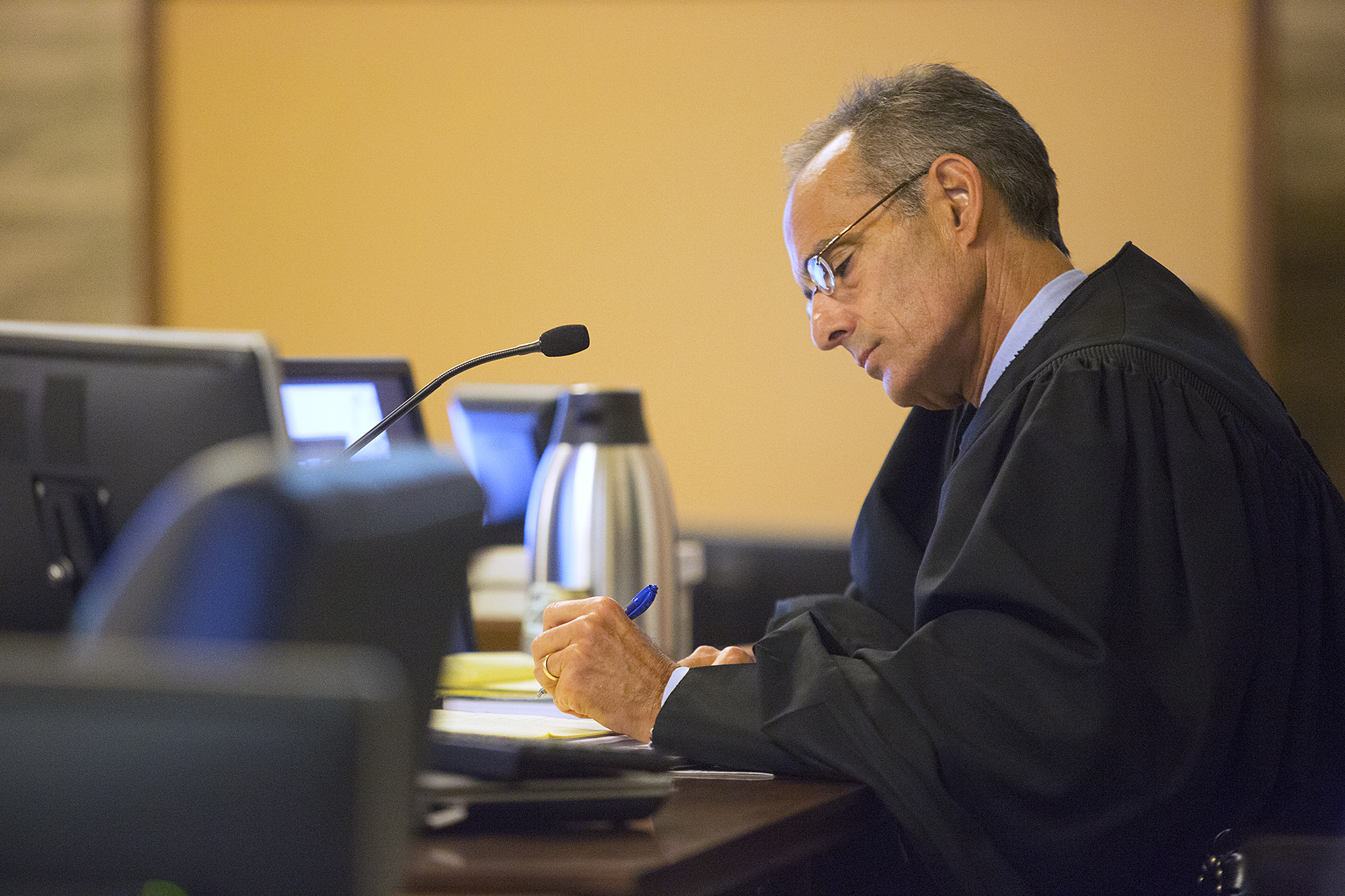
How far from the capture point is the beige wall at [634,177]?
3.32 m

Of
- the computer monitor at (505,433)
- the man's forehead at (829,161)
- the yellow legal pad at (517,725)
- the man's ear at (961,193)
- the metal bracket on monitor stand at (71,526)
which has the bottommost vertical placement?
the yellow legal pad at (517,725)

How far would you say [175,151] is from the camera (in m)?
4.15

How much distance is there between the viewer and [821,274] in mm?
1645

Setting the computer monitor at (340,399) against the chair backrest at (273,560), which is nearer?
the chair backrest at (273,560)

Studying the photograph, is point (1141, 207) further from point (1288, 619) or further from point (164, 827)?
point (164, 827)

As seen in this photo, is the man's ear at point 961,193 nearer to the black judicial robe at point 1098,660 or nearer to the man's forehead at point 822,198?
the man's forehead at point 822,198

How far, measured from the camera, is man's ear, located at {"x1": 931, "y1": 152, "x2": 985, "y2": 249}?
155 centimetres

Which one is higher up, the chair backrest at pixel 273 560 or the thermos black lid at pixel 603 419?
the chair backrest at pixel 273 560

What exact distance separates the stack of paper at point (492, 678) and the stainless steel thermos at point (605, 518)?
76mm

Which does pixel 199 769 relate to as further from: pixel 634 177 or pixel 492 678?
pixel 634 177

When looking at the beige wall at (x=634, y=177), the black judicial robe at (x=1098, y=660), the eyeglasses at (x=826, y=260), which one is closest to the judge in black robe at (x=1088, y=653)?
the black judicial robe at (x=1098, y=660)

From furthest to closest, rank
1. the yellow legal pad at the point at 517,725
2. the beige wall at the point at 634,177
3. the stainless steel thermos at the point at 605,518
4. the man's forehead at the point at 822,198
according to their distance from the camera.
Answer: the beige wall at the point at 634,177 < the stainless steel thermos at the point at 605,518 < the man's forehead at the point at 822,198 < the yellow legal pad at the point at 517,725

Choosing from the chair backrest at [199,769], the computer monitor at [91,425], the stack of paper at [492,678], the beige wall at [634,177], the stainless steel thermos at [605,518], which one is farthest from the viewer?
the beige wall at [634,177]

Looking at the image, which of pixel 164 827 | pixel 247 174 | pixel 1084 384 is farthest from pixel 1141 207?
pixel 164 827
